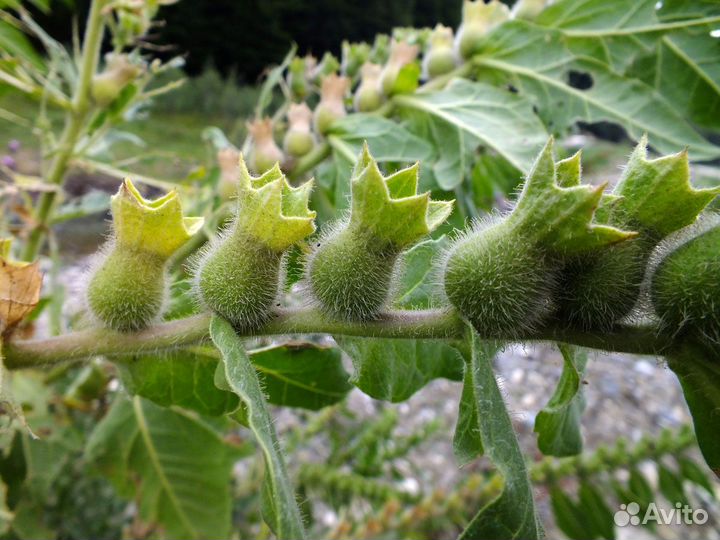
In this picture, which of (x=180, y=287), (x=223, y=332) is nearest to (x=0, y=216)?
(x=180, y=287)

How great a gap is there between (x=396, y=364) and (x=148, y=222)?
0.35 meters

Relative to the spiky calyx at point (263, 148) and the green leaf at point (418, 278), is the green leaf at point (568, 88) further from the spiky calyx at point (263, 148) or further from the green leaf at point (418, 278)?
the green leaf at point (418, 278)

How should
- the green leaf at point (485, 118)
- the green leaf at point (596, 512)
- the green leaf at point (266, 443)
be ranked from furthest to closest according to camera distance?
the green leaf at point (596, 512), the green leaf at point (485, 118), the green leaf at point (266, 443)

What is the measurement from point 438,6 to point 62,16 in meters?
5.82

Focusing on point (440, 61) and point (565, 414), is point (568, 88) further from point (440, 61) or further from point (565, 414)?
point (565, 414)

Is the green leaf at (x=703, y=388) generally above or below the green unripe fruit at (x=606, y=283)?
below

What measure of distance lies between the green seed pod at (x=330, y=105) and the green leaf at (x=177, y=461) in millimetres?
712

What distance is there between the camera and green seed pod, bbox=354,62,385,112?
1.29 meters

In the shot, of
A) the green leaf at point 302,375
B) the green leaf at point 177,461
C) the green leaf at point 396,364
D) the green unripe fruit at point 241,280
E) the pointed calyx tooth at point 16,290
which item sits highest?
the green unripe fruit at point 241,280

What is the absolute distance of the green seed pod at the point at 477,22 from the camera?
129cm

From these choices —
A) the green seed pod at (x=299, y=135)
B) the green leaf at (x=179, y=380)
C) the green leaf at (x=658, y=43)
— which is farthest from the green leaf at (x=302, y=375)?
the green leaf at (x=658, y=43)

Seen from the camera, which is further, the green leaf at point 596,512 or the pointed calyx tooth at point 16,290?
the green leaf at point 596,512

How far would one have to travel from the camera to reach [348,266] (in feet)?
1.86

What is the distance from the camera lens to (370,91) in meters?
1.29
